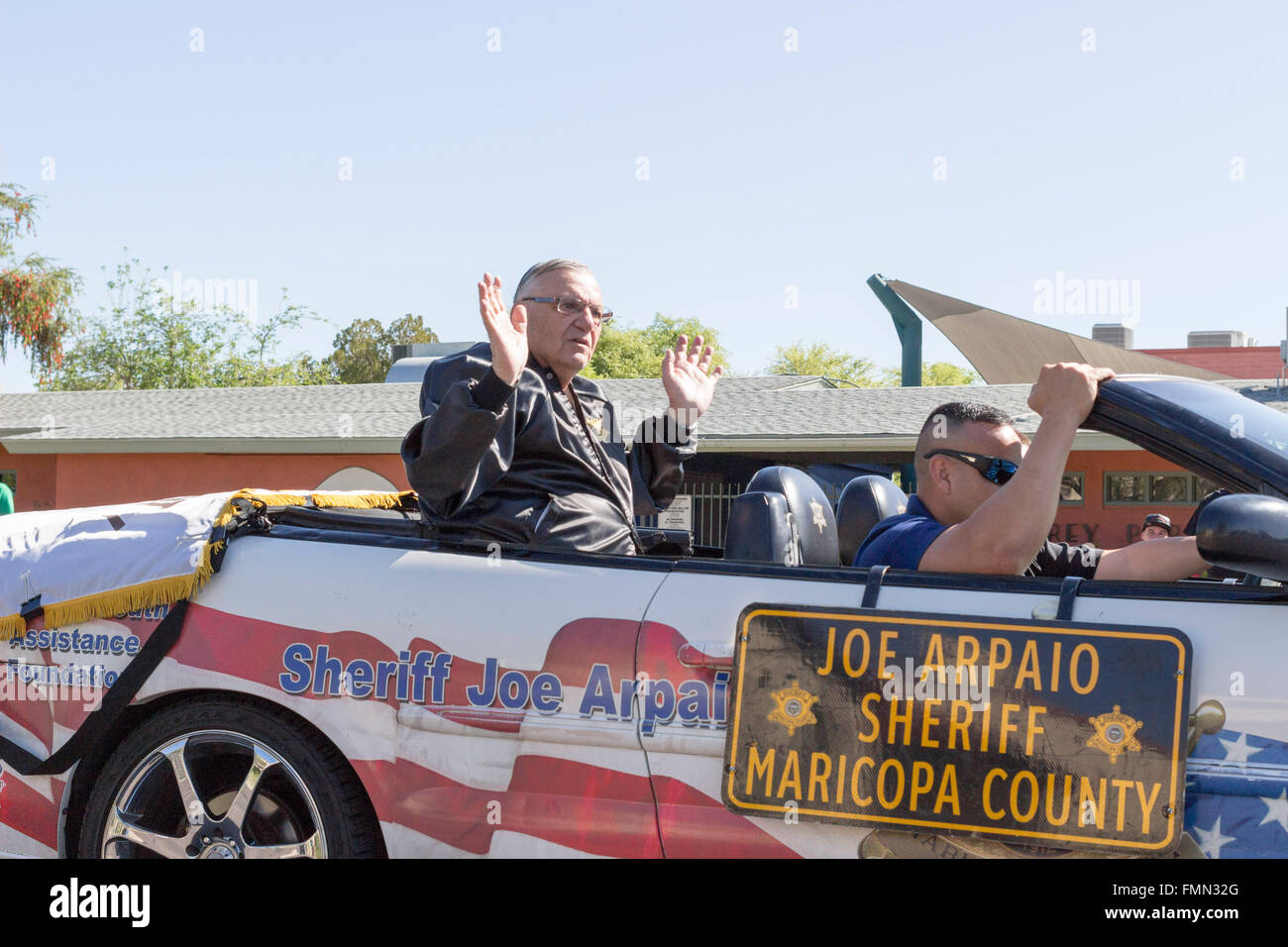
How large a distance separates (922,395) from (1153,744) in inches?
593

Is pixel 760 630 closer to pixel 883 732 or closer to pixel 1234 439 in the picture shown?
pixel 883 732

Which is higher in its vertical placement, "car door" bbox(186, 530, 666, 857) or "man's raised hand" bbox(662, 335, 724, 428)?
"man's raised hand" bbox(662, 335, 724, 428)

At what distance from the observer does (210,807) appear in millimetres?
2824

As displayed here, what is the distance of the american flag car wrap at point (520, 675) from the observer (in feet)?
7.77

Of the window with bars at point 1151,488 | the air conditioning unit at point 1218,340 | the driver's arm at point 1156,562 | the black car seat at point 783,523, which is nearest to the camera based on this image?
the driver's arm at point 1156,562

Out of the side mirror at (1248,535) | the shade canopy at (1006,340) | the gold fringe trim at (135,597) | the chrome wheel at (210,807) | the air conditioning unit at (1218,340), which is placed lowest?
the chrome wheel at (210,807)

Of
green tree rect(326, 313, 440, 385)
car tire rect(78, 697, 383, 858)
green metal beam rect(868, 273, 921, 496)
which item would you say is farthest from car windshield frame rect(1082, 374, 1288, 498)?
green tree rect(326, 313, 440, 385)

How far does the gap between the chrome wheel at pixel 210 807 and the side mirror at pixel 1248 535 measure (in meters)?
1.94

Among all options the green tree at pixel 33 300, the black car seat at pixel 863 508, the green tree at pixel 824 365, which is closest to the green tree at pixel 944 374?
the green tree at pixel 824 365

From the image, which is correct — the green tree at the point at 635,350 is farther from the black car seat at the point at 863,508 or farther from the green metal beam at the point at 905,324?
the black car seat at the point at 863,508

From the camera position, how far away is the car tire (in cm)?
271

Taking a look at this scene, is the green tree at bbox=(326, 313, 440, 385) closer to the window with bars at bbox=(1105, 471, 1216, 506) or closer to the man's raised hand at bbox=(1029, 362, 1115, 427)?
the window with bars at bbox=(1105, 471, 1216, 506)

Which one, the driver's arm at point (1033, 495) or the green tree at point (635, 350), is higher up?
the green tree at point (635, 350)

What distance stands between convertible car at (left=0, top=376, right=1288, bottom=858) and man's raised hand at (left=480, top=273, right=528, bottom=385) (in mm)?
414
